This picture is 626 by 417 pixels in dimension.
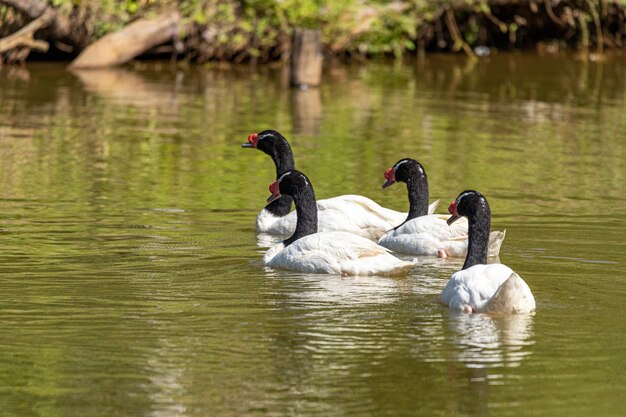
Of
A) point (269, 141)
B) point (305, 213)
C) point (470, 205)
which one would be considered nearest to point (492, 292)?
point (470, 205)

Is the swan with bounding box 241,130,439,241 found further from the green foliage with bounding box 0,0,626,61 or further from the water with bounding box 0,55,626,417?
the green foliage with bounding box 0,0,626,61

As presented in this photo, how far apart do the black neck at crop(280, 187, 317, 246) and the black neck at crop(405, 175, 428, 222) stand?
1.55 m

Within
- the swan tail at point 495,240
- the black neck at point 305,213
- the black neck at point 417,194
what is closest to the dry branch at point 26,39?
the black neck at point 417,194

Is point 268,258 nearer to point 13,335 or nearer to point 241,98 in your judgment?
point 13,335

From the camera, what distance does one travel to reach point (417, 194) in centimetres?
1531

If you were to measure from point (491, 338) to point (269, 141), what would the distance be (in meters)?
6.92

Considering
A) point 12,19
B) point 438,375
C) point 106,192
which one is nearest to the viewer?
point 438,375

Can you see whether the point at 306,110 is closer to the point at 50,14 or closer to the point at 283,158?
the point at 50,14

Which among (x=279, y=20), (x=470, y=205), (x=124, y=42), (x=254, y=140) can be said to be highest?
(x=279, y=20)

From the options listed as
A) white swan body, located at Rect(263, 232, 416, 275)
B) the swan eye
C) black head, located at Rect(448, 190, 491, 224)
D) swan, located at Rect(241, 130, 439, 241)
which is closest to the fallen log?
the swan eye

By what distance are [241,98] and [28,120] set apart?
5.49 m

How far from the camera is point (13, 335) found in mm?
10383

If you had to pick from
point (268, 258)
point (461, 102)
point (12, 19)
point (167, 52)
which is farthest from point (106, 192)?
point (167, 52)

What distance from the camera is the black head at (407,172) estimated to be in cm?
1534
